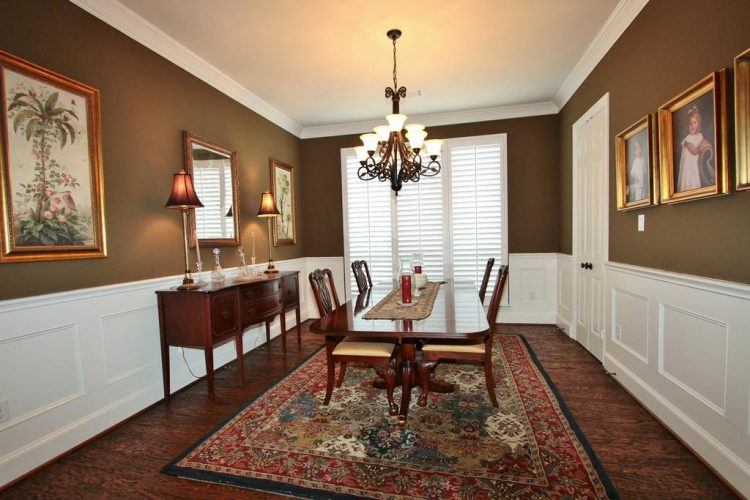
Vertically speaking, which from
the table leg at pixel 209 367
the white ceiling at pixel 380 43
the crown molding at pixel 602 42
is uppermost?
the white ceiling at pixel 380 43

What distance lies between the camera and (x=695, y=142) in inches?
78.6

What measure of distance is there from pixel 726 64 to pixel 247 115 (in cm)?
398

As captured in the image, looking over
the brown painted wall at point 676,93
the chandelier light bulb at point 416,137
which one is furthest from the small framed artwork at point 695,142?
the chandelier light bulb at point 416,137

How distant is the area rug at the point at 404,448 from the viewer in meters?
1.81

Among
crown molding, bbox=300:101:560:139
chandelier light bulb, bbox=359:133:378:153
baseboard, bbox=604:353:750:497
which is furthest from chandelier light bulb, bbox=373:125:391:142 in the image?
baseboard, bbox=604:353:750:497

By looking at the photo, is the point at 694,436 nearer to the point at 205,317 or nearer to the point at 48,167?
the point at 205,317

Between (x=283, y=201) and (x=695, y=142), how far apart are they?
4.15 meters

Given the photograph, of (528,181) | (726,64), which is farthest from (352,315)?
(528,181)

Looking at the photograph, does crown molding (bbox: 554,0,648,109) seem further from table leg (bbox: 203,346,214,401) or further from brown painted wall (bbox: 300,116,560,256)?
table leg (bbox: 203,346,214,401)

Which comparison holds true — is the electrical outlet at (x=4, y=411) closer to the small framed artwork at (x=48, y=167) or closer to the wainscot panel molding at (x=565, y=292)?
the small framed artwork at (x=48, y=167)

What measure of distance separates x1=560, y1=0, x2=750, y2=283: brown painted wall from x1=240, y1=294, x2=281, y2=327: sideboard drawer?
3.04 metres

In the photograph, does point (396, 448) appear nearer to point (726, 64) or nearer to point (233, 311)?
point (233, 311)

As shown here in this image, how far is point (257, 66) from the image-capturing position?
3.48 meters

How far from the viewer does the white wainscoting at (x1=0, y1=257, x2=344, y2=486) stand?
1978mm
